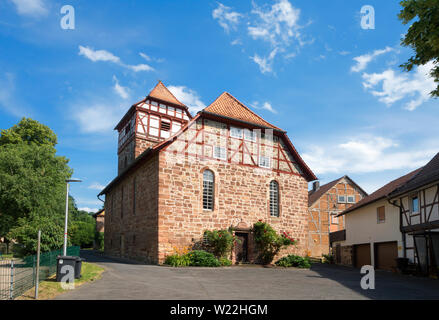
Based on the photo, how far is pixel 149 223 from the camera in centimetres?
1947

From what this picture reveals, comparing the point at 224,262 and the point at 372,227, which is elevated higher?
the point at 372,227

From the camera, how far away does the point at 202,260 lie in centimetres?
1775

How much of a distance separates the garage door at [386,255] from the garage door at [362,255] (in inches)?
50.7

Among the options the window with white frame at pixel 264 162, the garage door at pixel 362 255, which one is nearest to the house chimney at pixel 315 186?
the garage door at pixel 362 255

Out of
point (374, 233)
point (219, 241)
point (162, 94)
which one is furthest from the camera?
point (162, 94)

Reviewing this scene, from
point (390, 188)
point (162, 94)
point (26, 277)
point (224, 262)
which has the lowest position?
point (224, 262)

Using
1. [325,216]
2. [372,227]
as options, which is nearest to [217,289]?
[372,227]

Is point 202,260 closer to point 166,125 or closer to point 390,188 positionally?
point 390,188

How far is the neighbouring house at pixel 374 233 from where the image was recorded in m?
20.8

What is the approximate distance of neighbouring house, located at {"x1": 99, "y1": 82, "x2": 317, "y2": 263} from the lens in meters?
18.8

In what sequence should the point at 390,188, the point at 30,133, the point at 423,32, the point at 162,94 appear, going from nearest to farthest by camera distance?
the point at 423,32
the point at 390,188
the point at 30,133
the point at 162,94

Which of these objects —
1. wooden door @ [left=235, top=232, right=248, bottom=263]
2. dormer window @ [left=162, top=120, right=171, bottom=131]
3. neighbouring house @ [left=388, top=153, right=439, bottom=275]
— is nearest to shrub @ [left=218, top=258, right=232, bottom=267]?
wooden door @ [left=235, top=232, right=248, bottom=263]

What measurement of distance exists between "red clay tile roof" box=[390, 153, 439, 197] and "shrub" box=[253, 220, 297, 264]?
258 inches

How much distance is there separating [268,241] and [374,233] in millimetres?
7662
